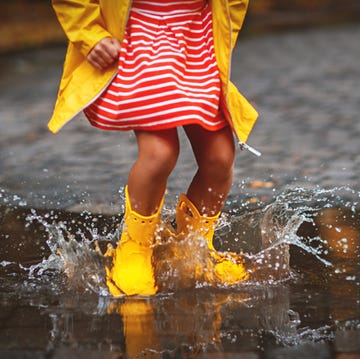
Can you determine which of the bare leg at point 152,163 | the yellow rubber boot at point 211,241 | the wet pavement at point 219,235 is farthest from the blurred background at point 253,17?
the bare leg at point 152,163

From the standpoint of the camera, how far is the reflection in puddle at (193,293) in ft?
8.72

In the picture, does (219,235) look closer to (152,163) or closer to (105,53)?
(152,163)

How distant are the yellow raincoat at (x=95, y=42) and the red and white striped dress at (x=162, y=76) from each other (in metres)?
0.04

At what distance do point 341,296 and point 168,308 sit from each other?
58 centimetres

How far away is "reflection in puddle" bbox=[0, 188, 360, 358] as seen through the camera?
2.66 metres

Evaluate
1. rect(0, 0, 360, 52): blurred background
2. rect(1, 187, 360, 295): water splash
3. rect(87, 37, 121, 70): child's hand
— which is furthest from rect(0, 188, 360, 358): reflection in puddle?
rect(0, 0, 360, 52): blurred background

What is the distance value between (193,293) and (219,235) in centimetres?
74

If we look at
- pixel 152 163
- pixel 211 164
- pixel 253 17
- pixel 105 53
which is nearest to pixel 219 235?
pixel 211 164

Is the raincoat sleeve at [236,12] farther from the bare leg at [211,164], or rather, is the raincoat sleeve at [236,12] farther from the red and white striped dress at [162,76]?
the bare leg at [211,164]

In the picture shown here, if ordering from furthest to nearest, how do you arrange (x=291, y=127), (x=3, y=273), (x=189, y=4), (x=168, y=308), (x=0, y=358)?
(x=291, y=127) → (x=3, y=273) → (x=189, y=4) → (x=168, y=308) → (x=0, y=358)

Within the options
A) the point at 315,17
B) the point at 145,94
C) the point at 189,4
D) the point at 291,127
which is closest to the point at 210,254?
the point at 145,94

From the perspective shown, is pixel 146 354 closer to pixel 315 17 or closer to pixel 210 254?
pixel 210 254

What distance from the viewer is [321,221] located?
4020 mm

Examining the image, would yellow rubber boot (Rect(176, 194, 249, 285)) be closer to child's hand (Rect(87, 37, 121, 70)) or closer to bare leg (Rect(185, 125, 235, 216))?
bare leg (Rect(185, 125, 235, 216))
